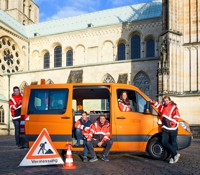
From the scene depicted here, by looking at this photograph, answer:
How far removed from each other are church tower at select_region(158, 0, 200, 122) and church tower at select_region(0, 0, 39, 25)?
102 ft

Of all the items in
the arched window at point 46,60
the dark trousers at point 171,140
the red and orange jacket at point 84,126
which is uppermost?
the arched window at point 46,60

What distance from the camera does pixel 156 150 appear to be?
840cm

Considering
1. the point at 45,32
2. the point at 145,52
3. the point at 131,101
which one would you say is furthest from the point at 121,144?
the point at 45,32

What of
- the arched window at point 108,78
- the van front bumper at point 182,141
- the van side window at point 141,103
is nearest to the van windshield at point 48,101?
the van side window at point 141,103

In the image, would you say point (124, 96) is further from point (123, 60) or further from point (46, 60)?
point (46, 60)

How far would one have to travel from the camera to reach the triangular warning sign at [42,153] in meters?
7.23

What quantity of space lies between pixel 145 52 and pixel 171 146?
25.4m

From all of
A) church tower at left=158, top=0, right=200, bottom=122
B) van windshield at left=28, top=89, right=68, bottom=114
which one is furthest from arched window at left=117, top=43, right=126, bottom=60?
van windshield at left=28, top=89, right=68, bottom=114

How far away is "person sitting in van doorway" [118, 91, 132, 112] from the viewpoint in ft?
27.7

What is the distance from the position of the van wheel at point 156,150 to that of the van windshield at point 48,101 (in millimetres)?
2553

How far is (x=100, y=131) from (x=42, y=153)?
66.3 inches

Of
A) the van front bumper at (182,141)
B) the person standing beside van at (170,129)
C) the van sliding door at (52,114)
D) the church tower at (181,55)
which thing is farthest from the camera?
the church tower at (181,55)

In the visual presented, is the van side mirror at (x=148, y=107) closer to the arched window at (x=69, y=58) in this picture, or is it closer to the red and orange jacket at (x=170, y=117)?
the red and orange jacket at (x=170, y=117)

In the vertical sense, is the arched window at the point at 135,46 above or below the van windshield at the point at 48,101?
above
